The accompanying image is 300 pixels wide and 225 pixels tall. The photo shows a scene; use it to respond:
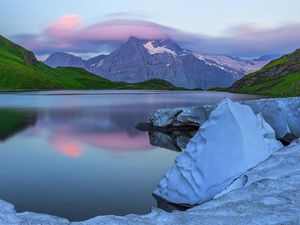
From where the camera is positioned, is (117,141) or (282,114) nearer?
(282,114)

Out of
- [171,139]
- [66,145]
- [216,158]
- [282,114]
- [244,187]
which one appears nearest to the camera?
[244,187]

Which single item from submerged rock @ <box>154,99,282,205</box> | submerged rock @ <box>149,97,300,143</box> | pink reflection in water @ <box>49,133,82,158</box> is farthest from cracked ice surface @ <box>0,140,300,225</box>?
pink reflection in water @ <box>49,133,82,158</box>

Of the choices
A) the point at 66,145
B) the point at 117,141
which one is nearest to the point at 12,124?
the point at 66,145

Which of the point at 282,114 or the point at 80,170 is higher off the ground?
the point at 282,114

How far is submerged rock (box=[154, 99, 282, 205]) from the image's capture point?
20.9m

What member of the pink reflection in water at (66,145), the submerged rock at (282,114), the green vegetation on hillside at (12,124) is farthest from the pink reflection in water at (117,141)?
the submerged rock at (282,114)

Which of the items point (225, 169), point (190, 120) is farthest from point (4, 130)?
point (225, 169)

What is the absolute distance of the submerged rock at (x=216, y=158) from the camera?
20875 millimetres

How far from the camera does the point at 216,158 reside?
870 inches

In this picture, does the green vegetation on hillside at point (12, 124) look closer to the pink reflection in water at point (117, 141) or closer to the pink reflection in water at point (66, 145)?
the pink reflection in water at point (66, 145)

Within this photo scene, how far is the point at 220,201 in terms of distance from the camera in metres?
14.3

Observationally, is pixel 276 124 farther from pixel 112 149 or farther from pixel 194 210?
pixel 194 210

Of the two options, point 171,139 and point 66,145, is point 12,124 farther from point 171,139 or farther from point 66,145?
point 171,139

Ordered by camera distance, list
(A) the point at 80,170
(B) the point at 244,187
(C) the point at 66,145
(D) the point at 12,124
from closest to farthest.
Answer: (B) the point at 244,187 → (A) the point at 80,170 → (C) the point at 66,145 → (D) the point at 12,124
